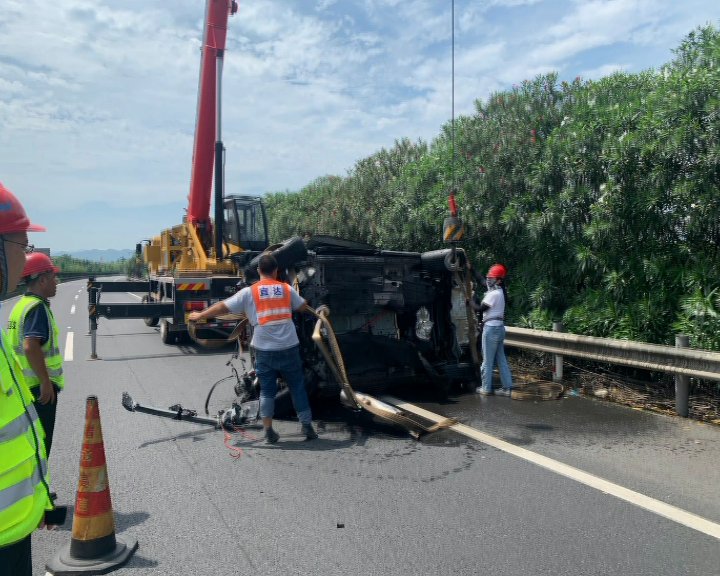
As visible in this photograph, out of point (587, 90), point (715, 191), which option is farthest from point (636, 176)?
point (587, 90)

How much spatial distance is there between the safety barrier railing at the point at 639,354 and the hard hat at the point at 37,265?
229 inches

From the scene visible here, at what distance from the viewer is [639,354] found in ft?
21.8

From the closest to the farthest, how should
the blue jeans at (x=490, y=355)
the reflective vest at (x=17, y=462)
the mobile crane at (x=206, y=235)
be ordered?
1. the reflective vest at (x=17, y=462)
2. the blue jeans at (x=490, y=355)
3. the mobile crane at (x=206, y=235)

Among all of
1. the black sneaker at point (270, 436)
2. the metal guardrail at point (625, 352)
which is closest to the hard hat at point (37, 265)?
the black sneaker at point (270, 436)

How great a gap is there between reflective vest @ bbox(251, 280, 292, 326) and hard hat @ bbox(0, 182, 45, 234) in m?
3.66

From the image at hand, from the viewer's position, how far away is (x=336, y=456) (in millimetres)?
5262

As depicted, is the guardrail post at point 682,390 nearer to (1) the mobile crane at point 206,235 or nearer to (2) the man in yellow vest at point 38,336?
(2) the man in yellow vest at point 38,336

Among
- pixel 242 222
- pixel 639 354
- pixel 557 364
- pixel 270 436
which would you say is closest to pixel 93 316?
pixel 242 222

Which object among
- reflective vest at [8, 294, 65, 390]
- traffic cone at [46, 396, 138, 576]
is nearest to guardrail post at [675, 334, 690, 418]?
traffic cone at [46, 396, 138, 576]

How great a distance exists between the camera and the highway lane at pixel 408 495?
342 centimetres

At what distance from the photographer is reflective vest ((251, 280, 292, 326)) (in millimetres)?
5730

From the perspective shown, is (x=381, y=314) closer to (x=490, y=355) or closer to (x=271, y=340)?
(x=490, y=355)

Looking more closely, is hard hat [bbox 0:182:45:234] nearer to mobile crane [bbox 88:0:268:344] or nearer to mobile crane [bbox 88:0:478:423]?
mobile crane [bbox 88:0:478:423]

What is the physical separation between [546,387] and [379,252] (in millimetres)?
2843
